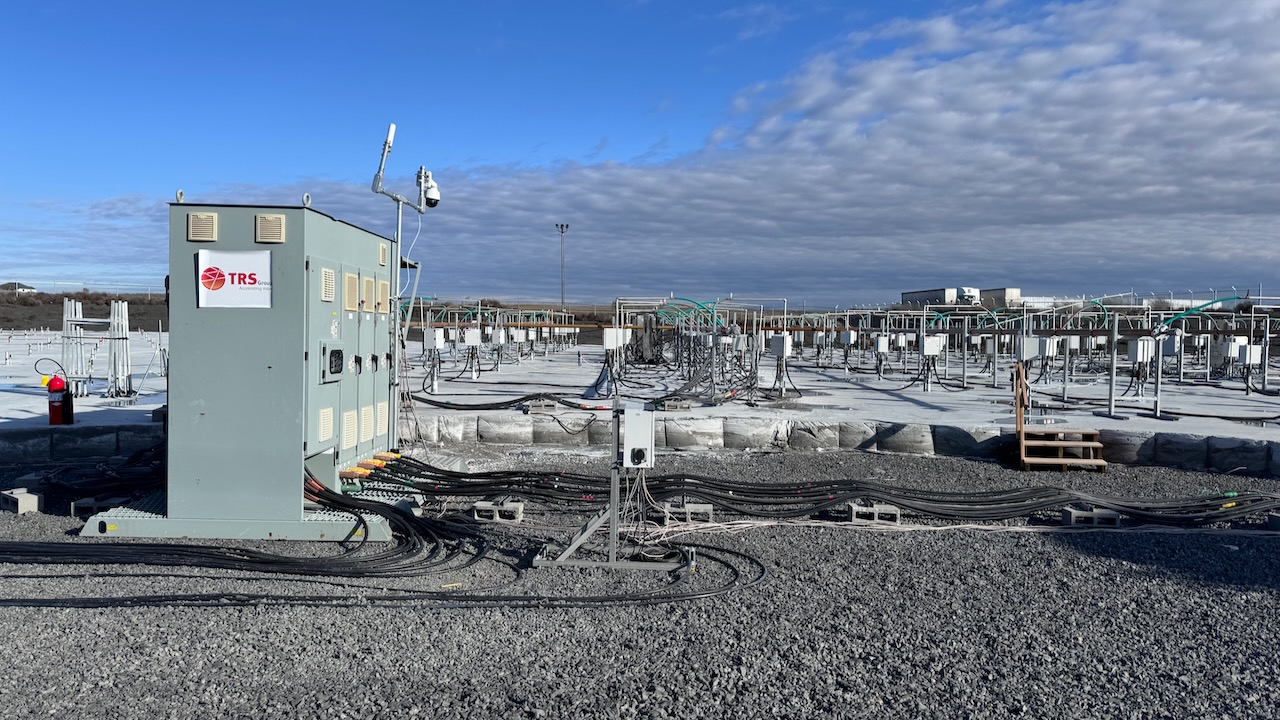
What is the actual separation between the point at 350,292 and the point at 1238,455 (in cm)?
987

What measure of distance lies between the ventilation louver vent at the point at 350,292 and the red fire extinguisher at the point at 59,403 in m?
5.09

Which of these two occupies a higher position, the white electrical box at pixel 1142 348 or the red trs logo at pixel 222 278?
the red trs logo at pixel 222 278

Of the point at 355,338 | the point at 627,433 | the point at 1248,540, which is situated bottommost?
the point at 1248,540

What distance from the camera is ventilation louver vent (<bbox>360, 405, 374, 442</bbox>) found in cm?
823

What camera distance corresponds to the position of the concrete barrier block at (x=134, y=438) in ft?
34.7

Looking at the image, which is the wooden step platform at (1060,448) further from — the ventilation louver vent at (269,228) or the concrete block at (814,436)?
the ventilation louver vent at (269,228)

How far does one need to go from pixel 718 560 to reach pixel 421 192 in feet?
15.8

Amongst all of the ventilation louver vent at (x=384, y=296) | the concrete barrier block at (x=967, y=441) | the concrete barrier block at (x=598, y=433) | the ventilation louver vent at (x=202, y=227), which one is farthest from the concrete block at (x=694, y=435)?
the ventilation louver vent at (x=202, y=227)

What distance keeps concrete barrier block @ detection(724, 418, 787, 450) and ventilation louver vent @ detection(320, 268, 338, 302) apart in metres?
6.40

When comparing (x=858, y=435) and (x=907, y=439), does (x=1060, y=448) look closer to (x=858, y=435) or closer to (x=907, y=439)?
(x=907, y=439)

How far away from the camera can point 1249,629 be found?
5121mm

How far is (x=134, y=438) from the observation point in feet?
34.9

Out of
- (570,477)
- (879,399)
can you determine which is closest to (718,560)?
(570,477)

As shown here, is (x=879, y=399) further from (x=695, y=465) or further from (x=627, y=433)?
(x=627, y=433)
